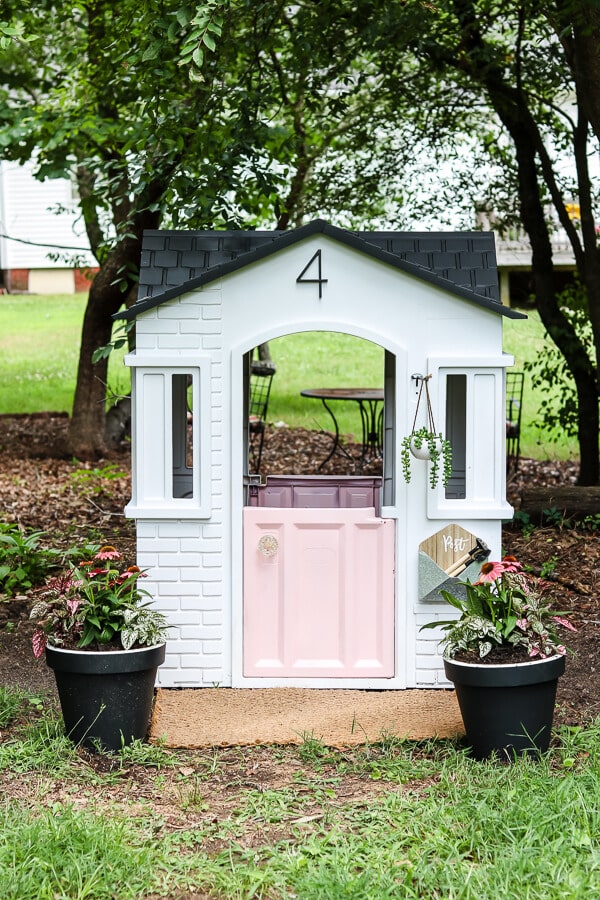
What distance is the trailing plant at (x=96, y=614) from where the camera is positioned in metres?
4.68

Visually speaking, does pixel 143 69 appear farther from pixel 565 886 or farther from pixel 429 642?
pixel 565 886

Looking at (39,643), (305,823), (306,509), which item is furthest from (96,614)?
(305,823)

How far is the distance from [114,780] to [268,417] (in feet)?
35.1

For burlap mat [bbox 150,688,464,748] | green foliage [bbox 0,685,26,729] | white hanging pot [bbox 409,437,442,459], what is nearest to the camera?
burlap mat [bbox 150,688,464,748]

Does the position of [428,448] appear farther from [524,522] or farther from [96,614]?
[524,522]

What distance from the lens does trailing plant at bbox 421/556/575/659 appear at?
4551 millimetres

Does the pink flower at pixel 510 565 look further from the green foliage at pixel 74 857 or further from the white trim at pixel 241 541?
the green foliage at pixel 74 857

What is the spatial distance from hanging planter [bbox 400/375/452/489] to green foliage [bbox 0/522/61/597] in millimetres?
2750

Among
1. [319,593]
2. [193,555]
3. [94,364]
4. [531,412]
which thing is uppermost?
[94,364]

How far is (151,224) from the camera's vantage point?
30.9 ft

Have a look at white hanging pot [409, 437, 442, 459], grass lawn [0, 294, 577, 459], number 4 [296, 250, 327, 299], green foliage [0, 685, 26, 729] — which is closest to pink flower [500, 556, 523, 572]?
white hanging pot [409, 437, 442, 459]

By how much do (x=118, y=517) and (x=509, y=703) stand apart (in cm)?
548

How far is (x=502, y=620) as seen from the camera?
4605 millimetres

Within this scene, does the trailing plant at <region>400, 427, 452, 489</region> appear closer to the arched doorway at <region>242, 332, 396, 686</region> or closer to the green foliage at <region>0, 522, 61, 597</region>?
the arched doorway at <region>242, 332, 396, 686</region>
